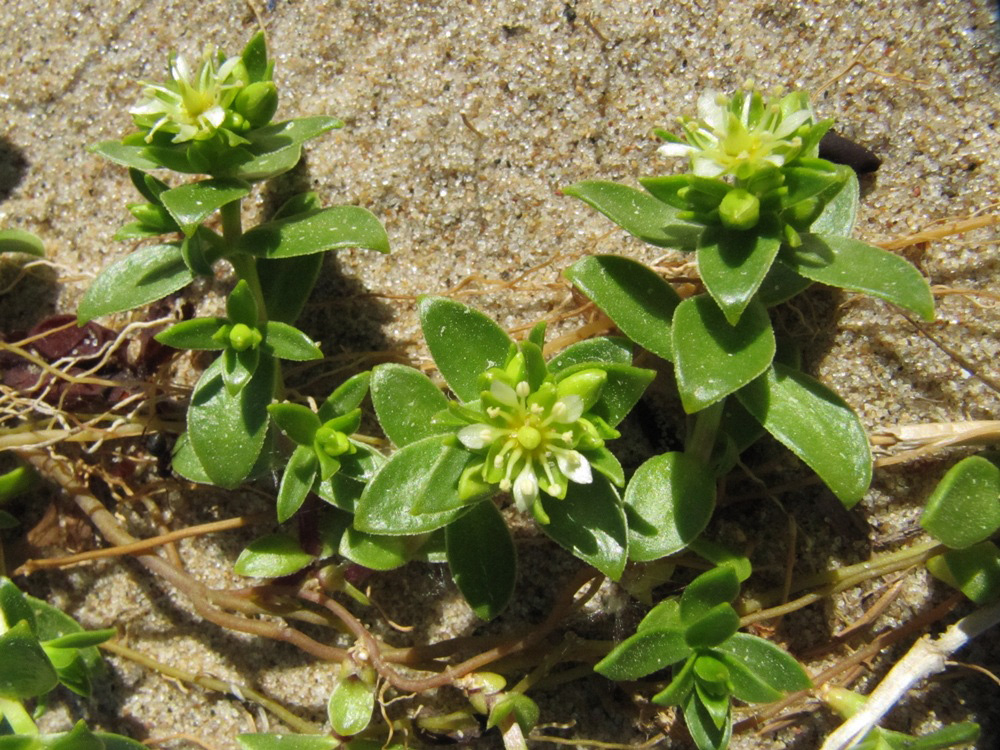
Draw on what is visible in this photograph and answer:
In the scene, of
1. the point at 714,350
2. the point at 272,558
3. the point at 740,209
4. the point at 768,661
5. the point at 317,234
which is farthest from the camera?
the point at 272,558

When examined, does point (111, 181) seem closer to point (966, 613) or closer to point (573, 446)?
point (573, 446)

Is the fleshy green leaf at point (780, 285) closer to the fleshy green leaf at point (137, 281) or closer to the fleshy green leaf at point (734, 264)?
the fleshy green leaf at point (734, 264)

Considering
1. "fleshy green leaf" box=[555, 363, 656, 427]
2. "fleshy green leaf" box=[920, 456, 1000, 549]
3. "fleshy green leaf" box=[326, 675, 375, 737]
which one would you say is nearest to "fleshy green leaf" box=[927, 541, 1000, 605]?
"fleshy green leaf" box=[920, 456, 1000, 549]

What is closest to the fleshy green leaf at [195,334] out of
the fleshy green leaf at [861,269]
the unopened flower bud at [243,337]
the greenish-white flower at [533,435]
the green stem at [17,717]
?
the unopened flower bud at [243,337]

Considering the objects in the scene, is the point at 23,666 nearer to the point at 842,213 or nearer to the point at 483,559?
the point at 483,559

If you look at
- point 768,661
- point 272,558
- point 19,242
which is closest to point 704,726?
point 768,661

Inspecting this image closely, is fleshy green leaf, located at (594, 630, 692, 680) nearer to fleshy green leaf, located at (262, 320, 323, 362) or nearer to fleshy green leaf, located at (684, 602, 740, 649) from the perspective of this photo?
fleshy green leaf, located at (684, 602, 740, 649)
